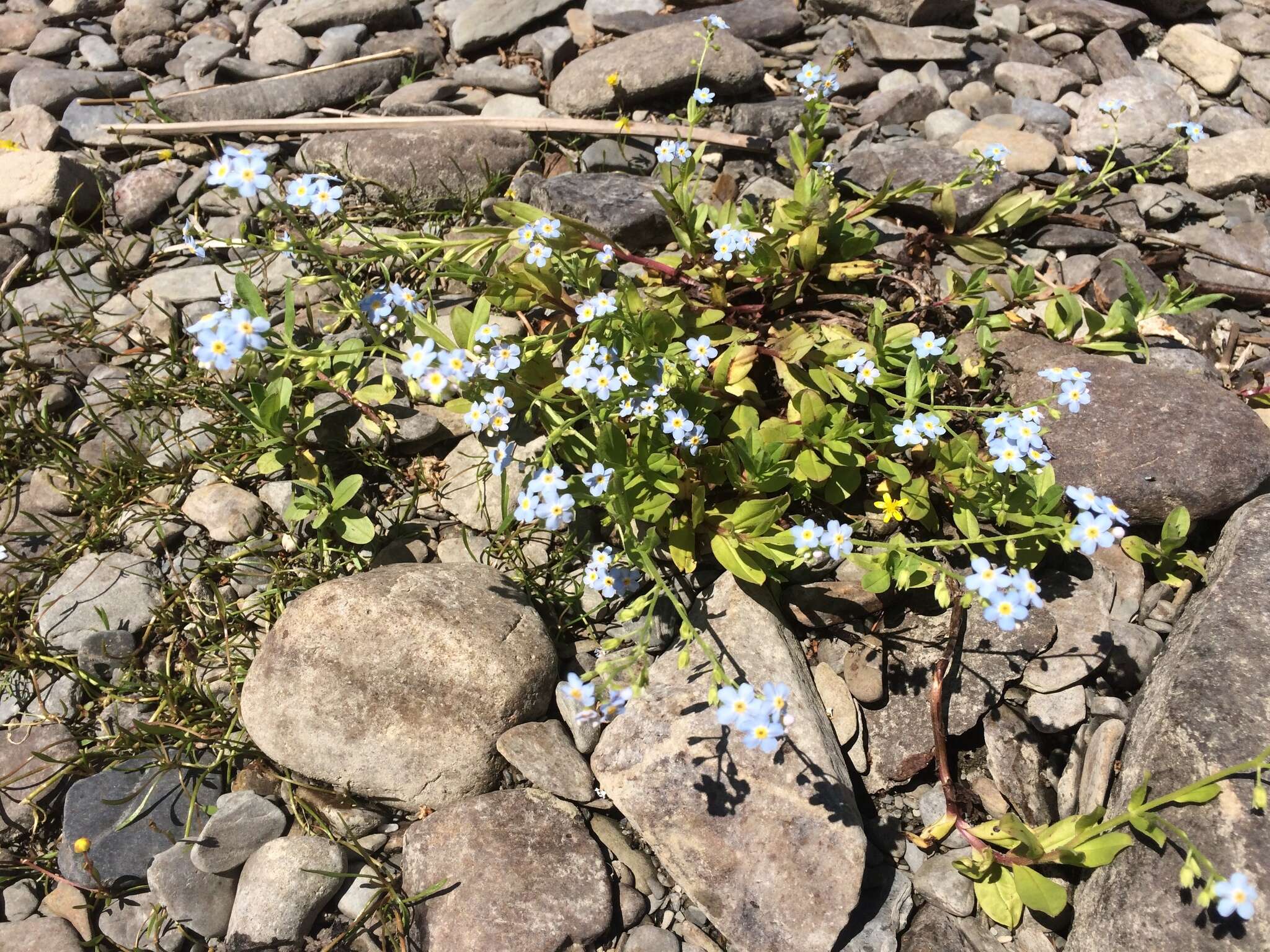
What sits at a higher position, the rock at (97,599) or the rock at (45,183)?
the rock at (45,183)

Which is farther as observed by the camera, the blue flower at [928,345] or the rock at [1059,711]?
the blue flower at [928,345]

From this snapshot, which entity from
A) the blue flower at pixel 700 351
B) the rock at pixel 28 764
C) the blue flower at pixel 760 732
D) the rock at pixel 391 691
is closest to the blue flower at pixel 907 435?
the blue flower at pixel 700 351

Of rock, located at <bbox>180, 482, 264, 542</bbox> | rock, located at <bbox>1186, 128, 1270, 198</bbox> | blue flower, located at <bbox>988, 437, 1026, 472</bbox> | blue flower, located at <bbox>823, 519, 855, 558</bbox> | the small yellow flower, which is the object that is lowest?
rock, located at <bbox>180, 482, 264, 542</bbox>

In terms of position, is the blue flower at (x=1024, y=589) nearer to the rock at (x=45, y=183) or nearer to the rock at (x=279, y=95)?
the rock at (x=279, y=95)

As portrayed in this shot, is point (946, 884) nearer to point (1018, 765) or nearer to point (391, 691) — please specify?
point (1018, 765)

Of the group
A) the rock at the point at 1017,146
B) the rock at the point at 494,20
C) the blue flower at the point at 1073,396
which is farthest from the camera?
the rock at the point at 494,20

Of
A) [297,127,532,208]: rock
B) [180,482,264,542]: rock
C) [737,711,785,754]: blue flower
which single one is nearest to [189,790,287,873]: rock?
[180,482,264,542]: rock

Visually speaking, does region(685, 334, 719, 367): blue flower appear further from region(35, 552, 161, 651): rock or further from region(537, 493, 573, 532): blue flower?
region(35, 552, 161, 651): rock

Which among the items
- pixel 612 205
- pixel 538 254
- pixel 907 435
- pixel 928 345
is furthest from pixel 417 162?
pixel 907 435
